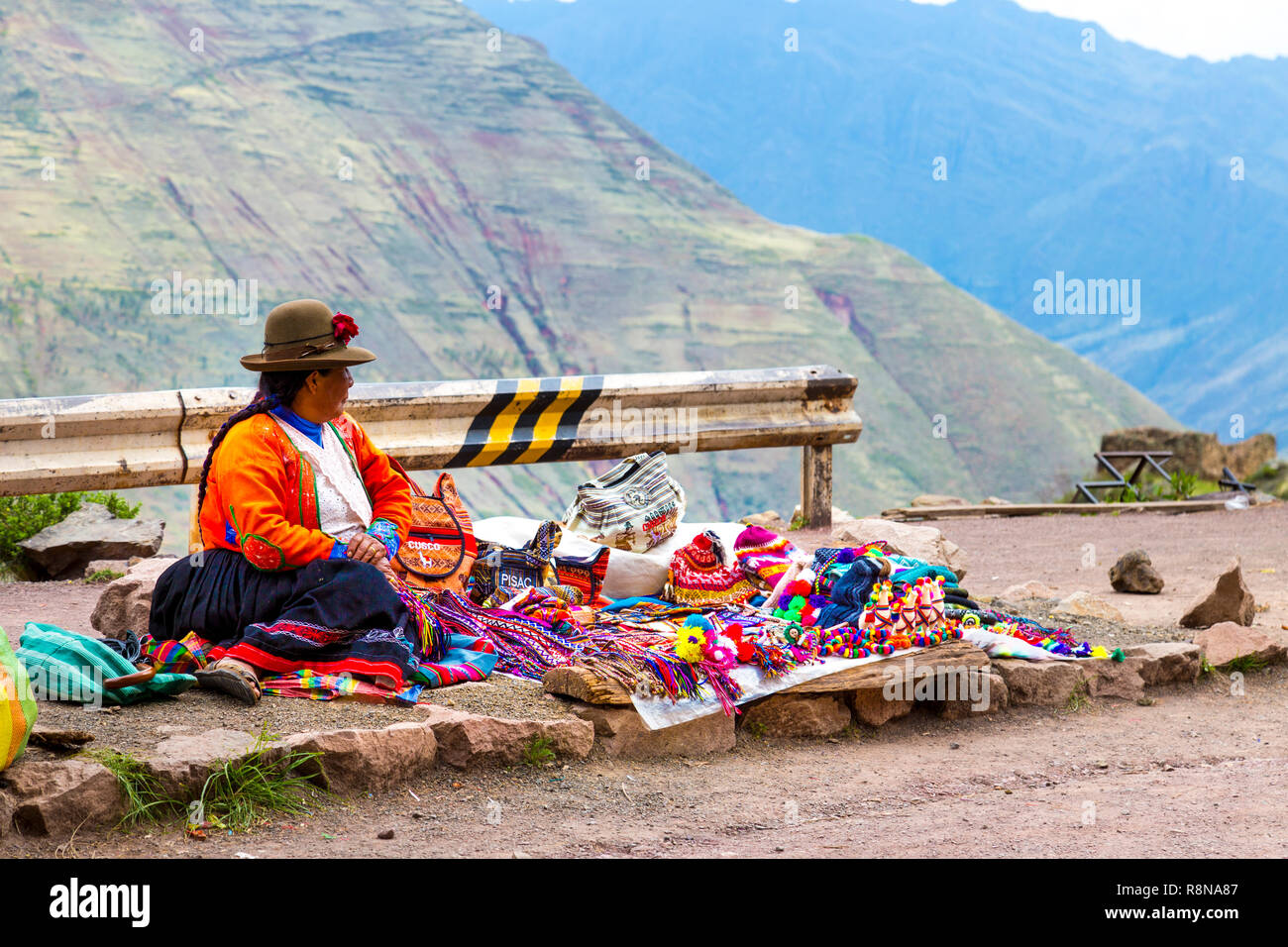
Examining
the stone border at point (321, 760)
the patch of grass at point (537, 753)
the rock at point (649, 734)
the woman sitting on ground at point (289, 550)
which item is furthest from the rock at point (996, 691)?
the woman sitting on ground at point (289, 550)

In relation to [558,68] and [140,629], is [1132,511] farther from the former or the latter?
[558,68]

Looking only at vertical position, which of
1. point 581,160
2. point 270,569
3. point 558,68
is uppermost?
point 558,68

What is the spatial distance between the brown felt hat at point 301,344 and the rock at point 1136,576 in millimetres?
4915

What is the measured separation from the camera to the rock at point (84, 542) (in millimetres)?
6980

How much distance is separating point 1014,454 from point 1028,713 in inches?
1246

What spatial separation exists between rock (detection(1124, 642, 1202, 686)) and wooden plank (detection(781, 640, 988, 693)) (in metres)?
0.88

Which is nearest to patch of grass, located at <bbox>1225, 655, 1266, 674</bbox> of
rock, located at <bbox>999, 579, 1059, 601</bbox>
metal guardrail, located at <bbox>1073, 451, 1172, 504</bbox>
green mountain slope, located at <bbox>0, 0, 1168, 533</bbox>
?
rock, located at <bbox>999, 579, 1059, 601</bbox>

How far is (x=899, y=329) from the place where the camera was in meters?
39.3

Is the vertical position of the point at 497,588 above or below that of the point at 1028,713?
above

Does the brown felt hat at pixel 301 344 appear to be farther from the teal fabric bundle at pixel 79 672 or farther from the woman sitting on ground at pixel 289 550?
the teal fabric bundle at pixel 79 672

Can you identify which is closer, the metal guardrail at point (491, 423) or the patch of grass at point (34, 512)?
the metal guardrail at point (491, 423)

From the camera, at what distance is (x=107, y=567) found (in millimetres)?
6746

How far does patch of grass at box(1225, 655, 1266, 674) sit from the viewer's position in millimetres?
5801

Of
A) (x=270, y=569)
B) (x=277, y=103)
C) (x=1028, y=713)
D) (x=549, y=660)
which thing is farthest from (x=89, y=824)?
(x=277, y=103)
